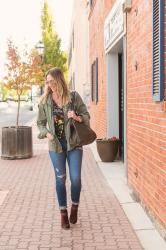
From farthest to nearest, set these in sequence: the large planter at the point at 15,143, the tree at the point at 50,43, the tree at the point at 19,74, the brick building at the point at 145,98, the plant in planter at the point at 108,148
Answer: the tree at the point at 50,43, the tree at the point at 19,74, the large planter at the point at 15,143, the plant in planter at the point at 108,148, the brick building at the point at 145,98

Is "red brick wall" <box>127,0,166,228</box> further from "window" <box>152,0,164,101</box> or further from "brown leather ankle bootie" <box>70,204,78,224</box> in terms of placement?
"brown leather ankle bootie" <box>70,204,78,224</box>

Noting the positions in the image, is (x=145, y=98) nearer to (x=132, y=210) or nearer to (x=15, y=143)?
(x=132, y=210)

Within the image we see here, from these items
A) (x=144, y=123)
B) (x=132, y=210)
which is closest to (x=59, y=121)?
(x=144, y=123)

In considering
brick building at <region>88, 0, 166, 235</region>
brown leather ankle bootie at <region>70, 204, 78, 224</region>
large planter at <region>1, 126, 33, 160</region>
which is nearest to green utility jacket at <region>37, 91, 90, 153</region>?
brown leather ankle bootie at <region>70, 204, 78, 224</region>

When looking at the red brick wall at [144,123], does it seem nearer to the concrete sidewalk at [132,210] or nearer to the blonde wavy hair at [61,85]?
the concrete sidewalk at [132,210]

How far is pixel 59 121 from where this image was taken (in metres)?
5.82

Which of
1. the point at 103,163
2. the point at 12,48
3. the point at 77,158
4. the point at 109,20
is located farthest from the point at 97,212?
the point at 12,48

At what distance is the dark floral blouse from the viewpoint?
5797 millimetres

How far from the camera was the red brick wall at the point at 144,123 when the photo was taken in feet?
18.5

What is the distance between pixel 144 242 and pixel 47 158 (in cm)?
759

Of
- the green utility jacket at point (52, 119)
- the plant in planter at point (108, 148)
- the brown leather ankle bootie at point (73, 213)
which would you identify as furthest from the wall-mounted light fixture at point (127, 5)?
the plant in planter at point (108, 148)

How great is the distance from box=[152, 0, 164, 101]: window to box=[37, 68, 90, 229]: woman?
87cm

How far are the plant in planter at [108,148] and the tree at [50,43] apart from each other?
41.0 m

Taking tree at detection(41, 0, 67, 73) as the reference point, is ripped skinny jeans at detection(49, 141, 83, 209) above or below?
below
